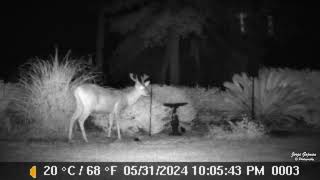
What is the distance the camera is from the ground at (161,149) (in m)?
10.9

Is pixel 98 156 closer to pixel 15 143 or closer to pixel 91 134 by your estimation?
pixel 15 143

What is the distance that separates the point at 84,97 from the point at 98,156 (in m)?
2.74

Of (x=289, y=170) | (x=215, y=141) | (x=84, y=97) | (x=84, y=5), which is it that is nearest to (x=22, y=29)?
(x=84, y=5)

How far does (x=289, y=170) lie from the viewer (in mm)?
9258

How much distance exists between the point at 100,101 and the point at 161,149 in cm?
242

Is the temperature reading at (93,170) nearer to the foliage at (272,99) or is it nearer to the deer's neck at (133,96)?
the deer's neck at (133,96)

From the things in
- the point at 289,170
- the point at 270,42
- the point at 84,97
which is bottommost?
the point at 289,170

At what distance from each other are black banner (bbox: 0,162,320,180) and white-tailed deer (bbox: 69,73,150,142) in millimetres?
3648

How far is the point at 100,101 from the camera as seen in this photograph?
13.8 metres

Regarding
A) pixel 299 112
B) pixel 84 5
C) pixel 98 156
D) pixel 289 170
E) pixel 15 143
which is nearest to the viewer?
pixel 289 170

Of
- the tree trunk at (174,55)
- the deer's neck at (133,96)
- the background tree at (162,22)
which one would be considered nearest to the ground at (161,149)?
the deer's neck at (133,96)

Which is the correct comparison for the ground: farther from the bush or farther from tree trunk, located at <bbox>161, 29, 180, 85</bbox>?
tree trunk, located at <bbox>161, 29, 180, 85</bbox>

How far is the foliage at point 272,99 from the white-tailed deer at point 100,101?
11.9ft

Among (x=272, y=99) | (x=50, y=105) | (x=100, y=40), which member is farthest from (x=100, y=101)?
(x=100, y=40)
